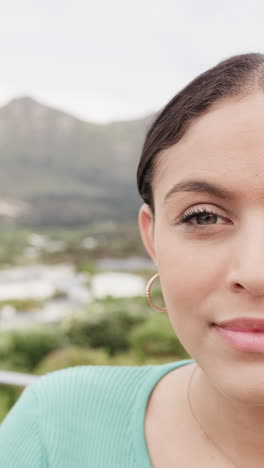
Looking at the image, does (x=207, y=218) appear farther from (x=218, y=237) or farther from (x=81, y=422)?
(x=81, y=422)

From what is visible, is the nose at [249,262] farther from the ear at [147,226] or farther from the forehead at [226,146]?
the ear at [147,226]

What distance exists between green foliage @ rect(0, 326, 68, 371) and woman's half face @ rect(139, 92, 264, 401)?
2.22 m

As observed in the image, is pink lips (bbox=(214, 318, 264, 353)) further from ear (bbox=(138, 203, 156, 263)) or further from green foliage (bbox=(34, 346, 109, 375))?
green foliage (bbox=(34, 346, 109, 375))

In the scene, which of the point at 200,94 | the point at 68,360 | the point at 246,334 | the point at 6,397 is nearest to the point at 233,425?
the point at 246,334

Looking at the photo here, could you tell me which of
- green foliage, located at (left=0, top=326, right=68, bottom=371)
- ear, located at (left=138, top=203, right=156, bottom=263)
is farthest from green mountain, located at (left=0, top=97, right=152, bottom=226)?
ear, located at (left=138, top=203, right=156, bottom=263)

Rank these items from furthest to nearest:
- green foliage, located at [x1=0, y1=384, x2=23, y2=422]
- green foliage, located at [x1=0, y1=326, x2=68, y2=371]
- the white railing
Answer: green foliage, located at [x1=0, y1=326, x2=68, y2=371] < green foliage, located at [x1=0, y1=384, x2=23, y2=422] < the white railing

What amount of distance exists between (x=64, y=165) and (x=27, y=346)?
9406mm

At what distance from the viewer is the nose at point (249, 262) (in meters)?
0.47

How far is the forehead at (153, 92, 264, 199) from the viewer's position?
1.70 ft

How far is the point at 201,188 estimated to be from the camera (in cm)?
55

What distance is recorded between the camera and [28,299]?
16.4 feet

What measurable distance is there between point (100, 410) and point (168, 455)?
4.8 inches

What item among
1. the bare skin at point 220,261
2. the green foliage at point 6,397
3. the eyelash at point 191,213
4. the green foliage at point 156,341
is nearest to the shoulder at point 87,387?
the bare skin at point 220,261

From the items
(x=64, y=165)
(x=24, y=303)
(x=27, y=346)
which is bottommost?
(x=64, y=165)
